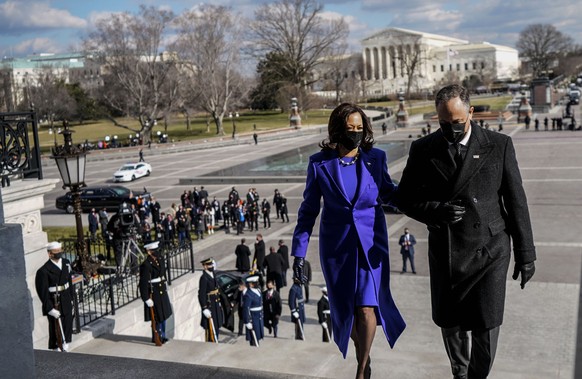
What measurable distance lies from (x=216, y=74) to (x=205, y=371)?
6044 centimetres

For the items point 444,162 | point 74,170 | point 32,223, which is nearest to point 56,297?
point 32,223

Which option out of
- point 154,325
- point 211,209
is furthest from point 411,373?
point 211,209

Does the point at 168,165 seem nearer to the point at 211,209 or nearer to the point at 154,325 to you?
the point at 211,209

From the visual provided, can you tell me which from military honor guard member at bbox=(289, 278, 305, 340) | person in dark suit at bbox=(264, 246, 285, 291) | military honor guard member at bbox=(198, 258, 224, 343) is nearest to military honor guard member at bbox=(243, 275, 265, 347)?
military honor guard member at bbox=(198, 258, 224, 343)

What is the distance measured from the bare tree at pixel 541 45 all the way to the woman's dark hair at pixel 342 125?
120662 mm

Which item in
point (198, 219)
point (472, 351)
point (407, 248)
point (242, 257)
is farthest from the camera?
point (198, 219)

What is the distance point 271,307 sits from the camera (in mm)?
11695

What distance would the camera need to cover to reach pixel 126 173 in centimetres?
A: 3828

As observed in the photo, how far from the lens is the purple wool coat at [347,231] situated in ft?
11.8

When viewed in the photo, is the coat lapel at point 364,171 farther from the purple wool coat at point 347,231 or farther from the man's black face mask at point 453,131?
the man's black face mask at point 453,131

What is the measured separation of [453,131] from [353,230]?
734 mm

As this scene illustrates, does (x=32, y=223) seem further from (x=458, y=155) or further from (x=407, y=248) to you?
(x=407, y=248)

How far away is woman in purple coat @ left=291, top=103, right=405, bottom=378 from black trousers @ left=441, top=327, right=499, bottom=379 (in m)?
0.30

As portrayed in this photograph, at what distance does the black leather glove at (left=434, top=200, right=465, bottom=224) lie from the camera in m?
3.18
